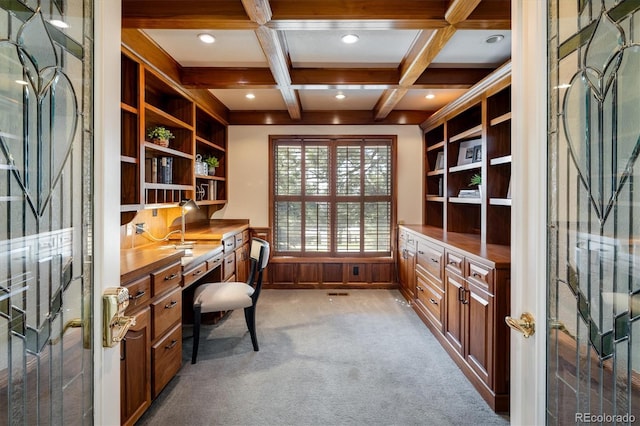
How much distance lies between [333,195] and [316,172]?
418 mm

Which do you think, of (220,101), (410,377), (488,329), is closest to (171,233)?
(220,101)

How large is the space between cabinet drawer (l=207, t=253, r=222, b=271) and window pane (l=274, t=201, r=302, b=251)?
1557 millimetres

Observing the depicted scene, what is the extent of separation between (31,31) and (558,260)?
48.0 inches

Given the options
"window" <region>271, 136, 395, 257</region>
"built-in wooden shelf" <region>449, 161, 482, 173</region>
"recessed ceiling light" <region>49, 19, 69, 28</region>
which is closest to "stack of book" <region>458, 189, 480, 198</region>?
"built-in wooden shelf" <region>449, 161, 482, 173</region>

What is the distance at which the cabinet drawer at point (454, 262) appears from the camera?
2614 mm

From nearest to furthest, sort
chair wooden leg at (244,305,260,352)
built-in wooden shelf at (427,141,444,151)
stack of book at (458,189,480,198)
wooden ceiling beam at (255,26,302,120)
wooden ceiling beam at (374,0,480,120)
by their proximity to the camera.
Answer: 1. wooden ceiling beam at (374,0,480,120)
2. wooden ceiling beam at (255,26,302,120)
3. chair wooden leg at (244,305,260,352)
4. stack of book at (458,189,480,198)
5. built-in wooden shelf at (427,141,444,151)

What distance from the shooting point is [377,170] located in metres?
4.90

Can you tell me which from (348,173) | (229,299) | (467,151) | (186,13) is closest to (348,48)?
(186,13)

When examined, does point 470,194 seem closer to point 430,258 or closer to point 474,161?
point 474,161

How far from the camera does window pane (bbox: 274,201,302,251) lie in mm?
4941

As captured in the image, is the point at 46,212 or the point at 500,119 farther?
the point at 500,119

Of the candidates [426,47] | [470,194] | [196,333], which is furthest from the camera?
[470,194]

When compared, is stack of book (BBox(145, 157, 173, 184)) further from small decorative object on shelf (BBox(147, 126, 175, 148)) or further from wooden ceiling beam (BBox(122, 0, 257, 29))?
wooden ceiling beam (BBox(122, 0, 257, 29))

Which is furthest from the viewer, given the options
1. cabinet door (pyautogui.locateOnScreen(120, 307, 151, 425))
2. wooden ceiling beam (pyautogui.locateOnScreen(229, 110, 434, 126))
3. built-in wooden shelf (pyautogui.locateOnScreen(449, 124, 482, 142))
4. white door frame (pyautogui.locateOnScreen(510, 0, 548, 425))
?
wooden ceiling beam (pyautogui.locateOnScreen(229, 110, 434, 126))
